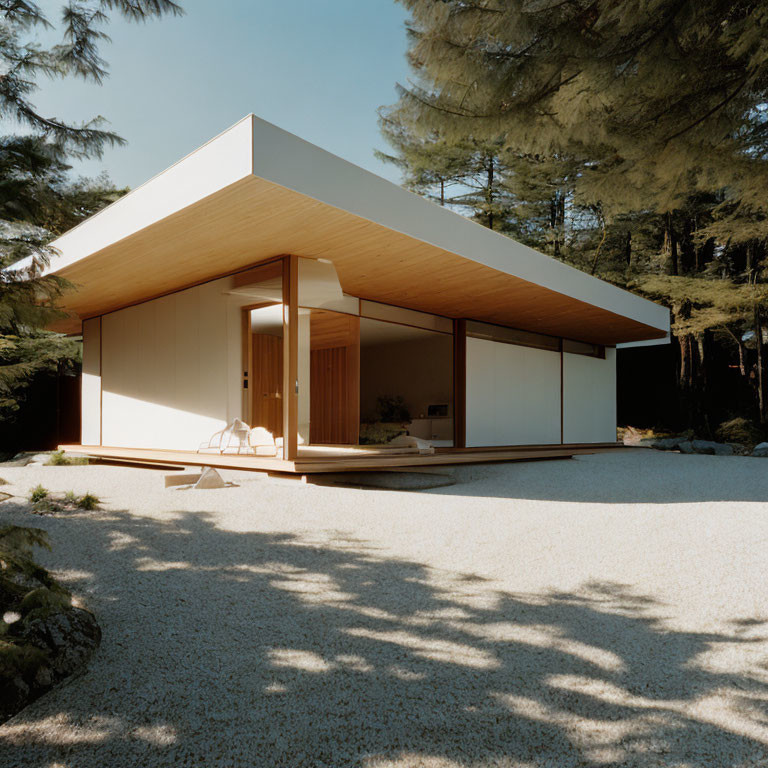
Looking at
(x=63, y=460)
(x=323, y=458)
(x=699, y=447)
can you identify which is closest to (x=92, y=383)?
(x=63, y=460)

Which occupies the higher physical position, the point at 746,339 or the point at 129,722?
the point at 746,339

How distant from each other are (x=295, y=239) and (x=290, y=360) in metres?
1.26

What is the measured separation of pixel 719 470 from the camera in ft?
26.0

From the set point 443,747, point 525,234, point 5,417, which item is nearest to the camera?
point 443,747

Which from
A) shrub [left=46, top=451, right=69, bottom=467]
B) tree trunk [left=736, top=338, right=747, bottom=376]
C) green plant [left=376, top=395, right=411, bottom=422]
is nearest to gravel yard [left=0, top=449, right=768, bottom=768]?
shrub [left=46, top=451, right=69, bottom=467]

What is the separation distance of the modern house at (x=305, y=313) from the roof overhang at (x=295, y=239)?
0.07 ft

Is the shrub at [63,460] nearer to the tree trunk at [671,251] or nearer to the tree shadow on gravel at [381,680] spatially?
the tree shadow on gravel at [381,680]

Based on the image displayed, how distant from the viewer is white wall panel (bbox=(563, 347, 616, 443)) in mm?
12180

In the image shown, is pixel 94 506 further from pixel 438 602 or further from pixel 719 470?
pixel 719 470

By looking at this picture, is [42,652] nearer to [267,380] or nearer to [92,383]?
[267,380]

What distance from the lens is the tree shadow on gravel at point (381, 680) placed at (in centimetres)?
170

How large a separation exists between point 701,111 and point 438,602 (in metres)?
3.59

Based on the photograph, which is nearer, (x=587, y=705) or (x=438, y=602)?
(x=587, y=705)

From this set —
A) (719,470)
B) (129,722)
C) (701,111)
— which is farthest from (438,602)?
(719,470)
